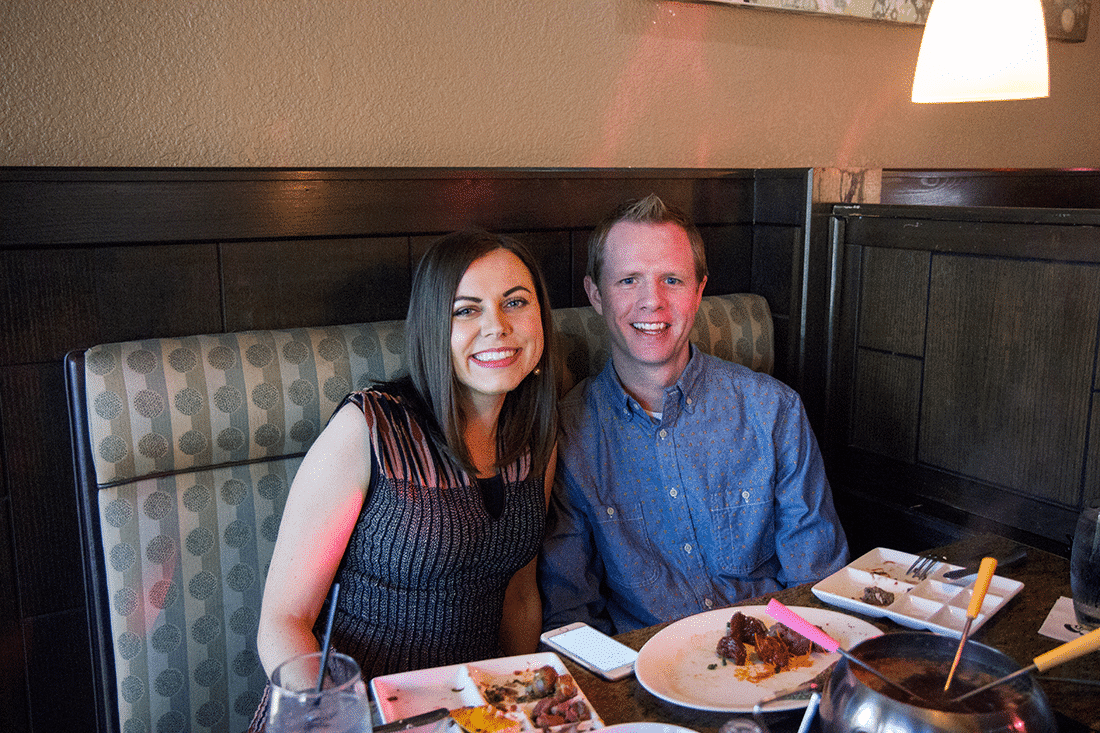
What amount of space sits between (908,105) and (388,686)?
120 inches

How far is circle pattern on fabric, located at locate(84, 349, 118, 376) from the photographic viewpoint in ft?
5.31

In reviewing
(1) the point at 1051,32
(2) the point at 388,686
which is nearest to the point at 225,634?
(2) the point at 388,686

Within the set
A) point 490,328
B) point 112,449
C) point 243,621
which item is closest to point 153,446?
point 112,449

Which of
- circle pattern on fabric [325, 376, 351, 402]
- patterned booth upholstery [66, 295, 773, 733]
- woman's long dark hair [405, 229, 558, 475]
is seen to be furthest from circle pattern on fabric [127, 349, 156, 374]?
woman's long dark hair [405, 229, 558, 475]

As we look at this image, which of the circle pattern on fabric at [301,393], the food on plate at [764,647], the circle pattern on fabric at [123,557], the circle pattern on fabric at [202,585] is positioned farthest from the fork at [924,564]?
the circle pattern on fabric at [123,557]

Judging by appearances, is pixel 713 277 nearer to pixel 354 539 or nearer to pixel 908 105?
pixel 908 105

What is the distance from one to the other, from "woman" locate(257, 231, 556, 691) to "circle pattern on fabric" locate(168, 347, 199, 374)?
1.02ft

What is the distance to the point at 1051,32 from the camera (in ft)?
11.8

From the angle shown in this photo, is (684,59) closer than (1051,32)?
Yes

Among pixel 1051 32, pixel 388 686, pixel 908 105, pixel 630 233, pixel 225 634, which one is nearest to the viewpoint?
pixel 388 686

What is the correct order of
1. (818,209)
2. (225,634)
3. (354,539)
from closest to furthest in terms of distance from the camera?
(354,539) → (225,634) → (818,209)

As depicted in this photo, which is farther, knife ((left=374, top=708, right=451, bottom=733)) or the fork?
the fork

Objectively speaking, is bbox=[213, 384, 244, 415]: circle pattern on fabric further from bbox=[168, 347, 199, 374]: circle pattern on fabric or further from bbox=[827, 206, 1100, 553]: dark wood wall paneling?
bbox=[827, 206, 1100, 553]: dark wood wall paneling

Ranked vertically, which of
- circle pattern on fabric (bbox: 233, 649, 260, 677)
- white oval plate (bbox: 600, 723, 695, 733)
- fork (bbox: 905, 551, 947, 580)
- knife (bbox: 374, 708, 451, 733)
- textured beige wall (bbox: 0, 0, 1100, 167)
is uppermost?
textured beige wall (bbox: 0, 0, 1100, 167)
